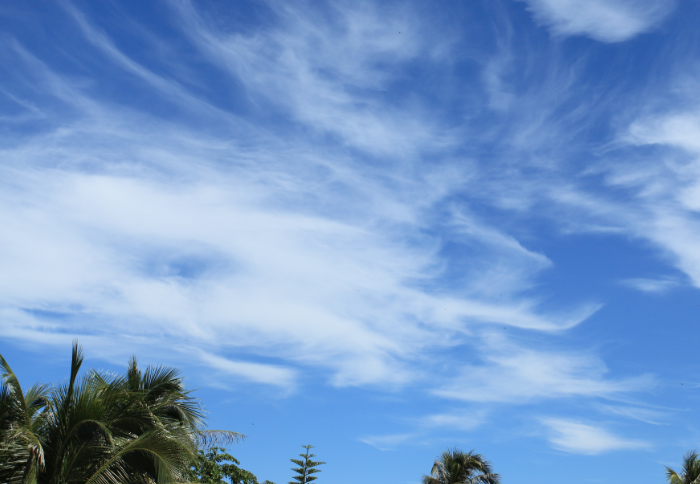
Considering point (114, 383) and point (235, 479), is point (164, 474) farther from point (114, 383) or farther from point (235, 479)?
point (235, 479)

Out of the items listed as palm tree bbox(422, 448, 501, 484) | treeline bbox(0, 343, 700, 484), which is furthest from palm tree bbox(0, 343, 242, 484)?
palm tree bbox(422, 448, 501, 484)

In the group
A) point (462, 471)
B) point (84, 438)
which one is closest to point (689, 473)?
point (462, 471)

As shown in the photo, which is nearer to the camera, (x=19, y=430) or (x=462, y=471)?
(x=19, y=430)

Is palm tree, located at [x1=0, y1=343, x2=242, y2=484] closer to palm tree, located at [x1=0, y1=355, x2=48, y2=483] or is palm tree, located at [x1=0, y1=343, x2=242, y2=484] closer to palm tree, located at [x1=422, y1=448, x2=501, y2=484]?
palm tree, located at [x1=0, y1=355, x2=48, y2=483]

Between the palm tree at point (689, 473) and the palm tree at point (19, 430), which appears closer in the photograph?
the palm tree at point (19, 430)

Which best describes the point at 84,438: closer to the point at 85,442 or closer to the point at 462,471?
the point at 85,442

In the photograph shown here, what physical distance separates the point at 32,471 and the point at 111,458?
52.7 inches

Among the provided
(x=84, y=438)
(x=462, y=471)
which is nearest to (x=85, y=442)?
(x=84, y=438)

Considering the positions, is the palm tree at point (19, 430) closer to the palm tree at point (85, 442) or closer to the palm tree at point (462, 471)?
the palm tree at point (85, 442)

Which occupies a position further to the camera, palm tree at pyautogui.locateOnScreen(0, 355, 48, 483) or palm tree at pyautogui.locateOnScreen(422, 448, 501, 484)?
palm tree at pyautogui.locateOnScreen(422, 448, 501, 484)

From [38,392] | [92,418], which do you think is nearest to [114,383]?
[92,418]

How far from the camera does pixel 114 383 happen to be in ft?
39.7

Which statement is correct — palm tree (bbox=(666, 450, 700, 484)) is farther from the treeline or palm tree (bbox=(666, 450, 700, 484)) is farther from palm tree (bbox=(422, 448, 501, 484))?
the treeline

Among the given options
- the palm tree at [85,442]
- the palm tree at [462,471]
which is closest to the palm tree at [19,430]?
A: the palm tree at [85,442]
